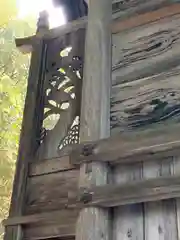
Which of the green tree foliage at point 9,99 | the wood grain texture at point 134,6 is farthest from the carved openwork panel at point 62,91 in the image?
the green tree foliage at point 9,99

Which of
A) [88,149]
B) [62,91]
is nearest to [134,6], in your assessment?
[62,91]

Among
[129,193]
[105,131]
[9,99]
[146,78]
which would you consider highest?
[9,99]

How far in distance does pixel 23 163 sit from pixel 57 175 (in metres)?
0.26

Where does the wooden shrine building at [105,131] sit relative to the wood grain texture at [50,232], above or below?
above

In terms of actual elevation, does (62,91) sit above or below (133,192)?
A: above

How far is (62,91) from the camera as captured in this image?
2713mm

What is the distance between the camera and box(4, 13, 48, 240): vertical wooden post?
233 centimetres

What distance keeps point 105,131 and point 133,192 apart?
440mm

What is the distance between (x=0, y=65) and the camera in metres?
6.60

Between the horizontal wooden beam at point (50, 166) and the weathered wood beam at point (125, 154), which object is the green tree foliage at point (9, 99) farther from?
the weathered wood beam at point (125, 154)

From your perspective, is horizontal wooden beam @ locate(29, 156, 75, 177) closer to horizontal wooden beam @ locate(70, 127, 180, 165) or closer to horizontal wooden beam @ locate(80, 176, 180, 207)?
horizontal wooden beam @ locate(70, 127, 180, 165)

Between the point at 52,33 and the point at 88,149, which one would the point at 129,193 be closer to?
the point at 88,149

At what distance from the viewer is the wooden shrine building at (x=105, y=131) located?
1.91 metres

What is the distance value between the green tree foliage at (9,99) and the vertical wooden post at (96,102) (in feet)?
10.8
